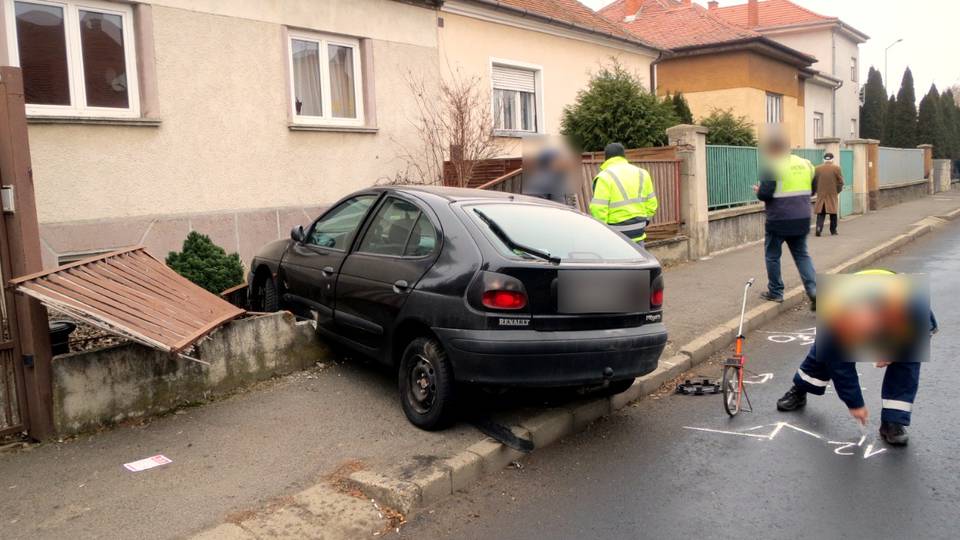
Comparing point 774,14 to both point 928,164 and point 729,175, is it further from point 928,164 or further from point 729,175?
point 729,175

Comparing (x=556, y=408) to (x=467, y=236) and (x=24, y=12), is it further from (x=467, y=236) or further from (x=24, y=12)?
(x=24, y=12)

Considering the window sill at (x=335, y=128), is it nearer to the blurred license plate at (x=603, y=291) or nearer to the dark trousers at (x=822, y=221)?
the blurred license plate at (x=603, y=291)

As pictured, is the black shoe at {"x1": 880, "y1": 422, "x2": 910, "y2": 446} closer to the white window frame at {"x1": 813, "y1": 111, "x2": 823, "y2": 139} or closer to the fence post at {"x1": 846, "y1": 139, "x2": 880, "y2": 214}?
the fence post at {"x1": 846, "y1": 139, "x2": 880, "y2": 214}

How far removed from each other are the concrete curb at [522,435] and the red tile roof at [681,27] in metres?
18.7

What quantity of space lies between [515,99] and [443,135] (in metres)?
2.72

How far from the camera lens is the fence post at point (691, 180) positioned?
12703 mm

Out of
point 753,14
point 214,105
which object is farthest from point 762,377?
point 753,14

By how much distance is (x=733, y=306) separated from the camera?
8.94 m

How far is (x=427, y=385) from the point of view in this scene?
4.92 meters

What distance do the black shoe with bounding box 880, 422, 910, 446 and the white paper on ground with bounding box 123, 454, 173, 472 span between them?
422 centimetres

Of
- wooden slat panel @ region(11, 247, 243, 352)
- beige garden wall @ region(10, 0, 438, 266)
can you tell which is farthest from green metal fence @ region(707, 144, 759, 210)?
wooden slat panel @ region(11, 247, 243, 352)

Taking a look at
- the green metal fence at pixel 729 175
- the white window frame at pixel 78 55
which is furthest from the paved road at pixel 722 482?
the green metal fence at pixel 729 175

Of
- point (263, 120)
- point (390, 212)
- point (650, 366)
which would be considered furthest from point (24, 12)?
point (650, 366)

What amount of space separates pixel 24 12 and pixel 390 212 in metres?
4.67
